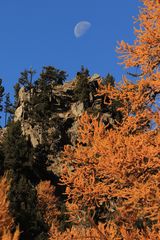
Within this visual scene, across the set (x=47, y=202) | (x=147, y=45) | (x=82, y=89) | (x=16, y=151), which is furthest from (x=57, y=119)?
(x=147, y=45)

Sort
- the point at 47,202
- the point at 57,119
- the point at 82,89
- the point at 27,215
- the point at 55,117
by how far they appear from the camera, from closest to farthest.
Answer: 1. the point at 27,215
2. the point at 47,202
3. the point at 57,119
4. the point at 55,117
5. the point at 82,89

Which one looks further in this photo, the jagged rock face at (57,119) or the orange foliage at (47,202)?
the jagged rock face at (57,119)

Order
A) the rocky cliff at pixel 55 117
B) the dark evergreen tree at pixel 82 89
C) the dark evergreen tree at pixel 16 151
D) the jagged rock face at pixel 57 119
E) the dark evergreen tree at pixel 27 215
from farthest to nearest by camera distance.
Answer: the dark evergreen tree at pixel 82 89 → the jagged rock face at pixel 57 119 → the rocky cliff at pixel 55 117 → the dark evergreen tree at pixel 16 151 → the dark evergreen tree at pixel 27 215

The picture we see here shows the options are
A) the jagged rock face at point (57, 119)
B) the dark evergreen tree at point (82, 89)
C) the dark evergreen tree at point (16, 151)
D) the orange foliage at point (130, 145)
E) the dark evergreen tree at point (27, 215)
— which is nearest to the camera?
the orange foliage at point (130, 145)

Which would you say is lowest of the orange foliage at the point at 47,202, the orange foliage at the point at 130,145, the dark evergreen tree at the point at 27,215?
the orange foliage at the point at 130,145

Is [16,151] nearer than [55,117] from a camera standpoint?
Yes

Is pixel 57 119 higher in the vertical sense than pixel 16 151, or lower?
higher

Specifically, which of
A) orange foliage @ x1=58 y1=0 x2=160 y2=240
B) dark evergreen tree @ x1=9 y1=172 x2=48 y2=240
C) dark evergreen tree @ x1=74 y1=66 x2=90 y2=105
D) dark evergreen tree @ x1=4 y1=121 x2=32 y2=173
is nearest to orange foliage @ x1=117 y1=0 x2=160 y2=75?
orange foliage @ x1=58 y1=0 x2=160 y2=240

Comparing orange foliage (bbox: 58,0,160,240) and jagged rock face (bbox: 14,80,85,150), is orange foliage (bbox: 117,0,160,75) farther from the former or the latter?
jagged rock face (bbox: 14,80,85,150)

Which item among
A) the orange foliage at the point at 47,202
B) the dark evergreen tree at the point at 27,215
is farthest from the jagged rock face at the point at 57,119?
the dark evergreen tree at the point at 27,215

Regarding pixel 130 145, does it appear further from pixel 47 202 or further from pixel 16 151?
pixel 16 151

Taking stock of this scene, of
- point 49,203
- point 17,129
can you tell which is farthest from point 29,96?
point 49,203

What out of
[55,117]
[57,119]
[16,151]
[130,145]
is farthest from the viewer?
[55,117]

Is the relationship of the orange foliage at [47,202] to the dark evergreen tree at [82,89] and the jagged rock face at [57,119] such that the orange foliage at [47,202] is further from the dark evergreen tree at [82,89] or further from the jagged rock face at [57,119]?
the dark evergreen tree at [82,89]
